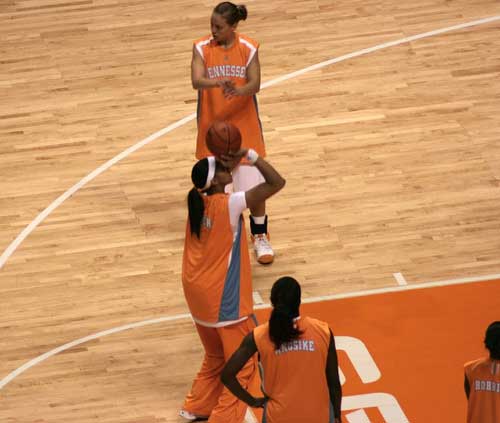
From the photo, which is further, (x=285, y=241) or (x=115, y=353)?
(x=285, y=241)

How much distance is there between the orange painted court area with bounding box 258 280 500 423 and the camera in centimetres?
709

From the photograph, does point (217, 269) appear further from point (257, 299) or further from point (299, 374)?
point (257, 299)

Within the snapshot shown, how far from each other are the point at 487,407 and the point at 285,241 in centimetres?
331

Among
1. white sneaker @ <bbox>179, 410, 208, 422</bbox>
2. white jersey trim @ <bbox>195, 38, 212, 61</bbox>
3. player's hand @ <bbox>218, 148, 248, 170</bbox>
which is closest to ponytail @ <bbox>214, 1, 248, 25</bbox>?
white jersey trim @ <bbox>195, 38, 212, 61</bbox>

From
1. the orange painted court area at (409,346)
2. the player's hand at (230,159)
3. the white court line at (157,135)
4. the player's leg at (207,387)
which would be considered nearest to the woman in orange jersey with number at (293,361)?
the player's hand at (230,159)

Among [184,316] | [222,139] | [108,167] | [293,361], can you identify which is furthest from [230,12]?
[293,361]

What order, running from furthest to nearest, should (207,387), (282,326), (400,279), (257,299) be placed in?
(400,279), (257,299), (207,387), (282,326)

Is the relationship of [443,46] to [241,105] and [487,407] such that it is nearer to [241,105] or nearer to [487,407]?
[241,105]

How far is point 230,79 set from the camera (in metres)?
8.00

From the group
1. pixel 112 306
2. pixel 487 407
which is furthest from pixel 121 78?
pixel 487 407

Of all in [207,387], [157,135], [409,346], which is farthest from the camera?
[157,135]

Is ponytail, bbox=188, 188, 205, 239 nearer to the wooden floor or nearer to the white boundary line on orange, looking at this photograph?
the wooden floor

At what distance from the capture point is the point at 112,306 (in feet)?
26.6

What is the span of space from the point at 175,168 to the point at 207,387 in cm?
292
